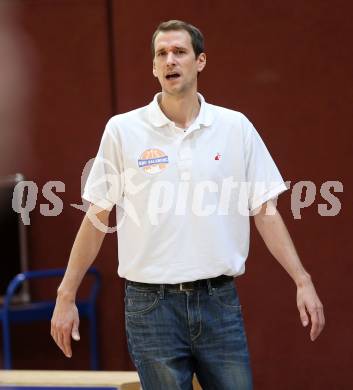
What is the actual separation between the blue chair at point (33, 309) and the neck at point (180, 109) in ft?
6.12

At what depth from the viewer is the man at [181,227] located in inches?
117

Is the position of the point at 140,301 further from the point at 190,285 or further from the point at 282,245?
the point at 282,245

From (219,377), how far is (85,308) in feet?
6.58

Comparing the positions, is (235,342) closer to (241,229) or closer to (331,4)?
(241,229)

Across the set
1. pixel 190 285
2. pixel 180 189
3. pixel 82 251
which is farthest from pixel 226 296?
pixel 82 251

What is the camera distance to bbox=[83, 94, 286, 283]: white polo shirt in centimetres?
298

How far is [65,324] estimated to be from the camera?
3.02 meters

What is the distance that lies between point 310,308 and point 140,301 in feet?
1.91

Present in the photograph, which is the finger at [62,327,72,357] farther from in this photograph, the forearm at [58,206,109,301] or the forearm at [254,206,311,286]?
the forearm at [254,206,311,286]

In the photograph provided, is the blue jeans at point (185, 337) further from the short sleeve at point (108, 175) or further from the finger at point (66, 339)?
the short sleeve at point (108, 175)

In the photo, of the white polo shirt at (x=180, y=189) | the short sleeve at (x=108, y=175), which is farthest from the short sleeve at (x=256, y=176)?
the short sleeve at (x=108, y=175)

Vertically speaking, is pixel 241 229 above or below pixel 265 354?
above

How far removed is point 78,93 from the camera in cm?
495

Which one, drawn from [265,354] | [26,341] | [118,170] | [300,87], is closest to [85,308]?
[26,341]
